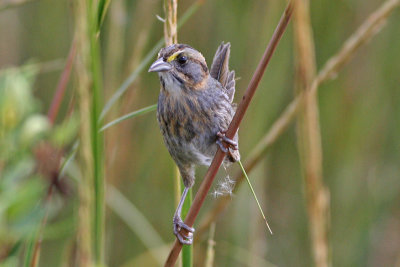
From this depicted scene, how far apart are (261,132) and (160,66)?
1693mm

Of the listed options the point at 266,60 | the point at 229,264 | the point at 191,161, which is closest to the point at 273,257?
the point at 229,264

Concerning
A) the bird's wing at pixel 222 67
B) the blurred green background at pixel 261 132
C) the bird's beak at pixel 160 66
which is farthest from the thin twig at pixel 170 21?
the blurred green background at pixel 261 132

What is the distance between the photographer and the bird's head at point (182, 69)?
220cm

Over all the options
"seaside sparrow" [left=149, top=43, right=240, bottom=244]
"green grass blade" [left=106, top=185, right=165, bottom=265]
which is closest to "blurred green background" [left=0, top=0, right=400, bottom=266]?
"green grass blade" [left=106, top=185, right=165, bottom=265]

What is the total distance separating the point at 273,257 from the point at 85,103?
3.25 m

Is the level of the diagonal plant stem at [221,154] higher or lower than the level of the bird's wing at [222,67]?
lower

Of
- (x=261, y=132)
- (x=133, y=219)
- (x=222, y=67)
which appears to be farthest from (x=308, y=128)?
(x=261, y=132)

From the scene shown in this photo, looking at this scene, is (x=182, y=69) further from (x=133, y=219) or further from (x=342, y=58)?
(x=133, y=219)

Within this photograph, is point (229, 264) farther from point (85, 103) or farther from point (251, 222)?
point (85, 103)

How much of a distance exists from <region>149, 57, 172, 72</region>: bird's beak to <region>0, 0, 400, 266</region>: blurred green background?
1081mm

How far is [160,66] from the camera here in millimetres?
2152

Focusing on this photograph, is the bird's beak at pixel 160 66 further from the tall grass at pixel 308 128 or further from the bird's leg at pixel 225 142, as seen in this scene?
the tall grass at pixel 308 128

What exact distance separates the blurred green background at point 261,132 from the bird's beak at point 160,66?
1081 millimetres

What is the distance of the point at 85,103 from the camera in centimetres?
129
